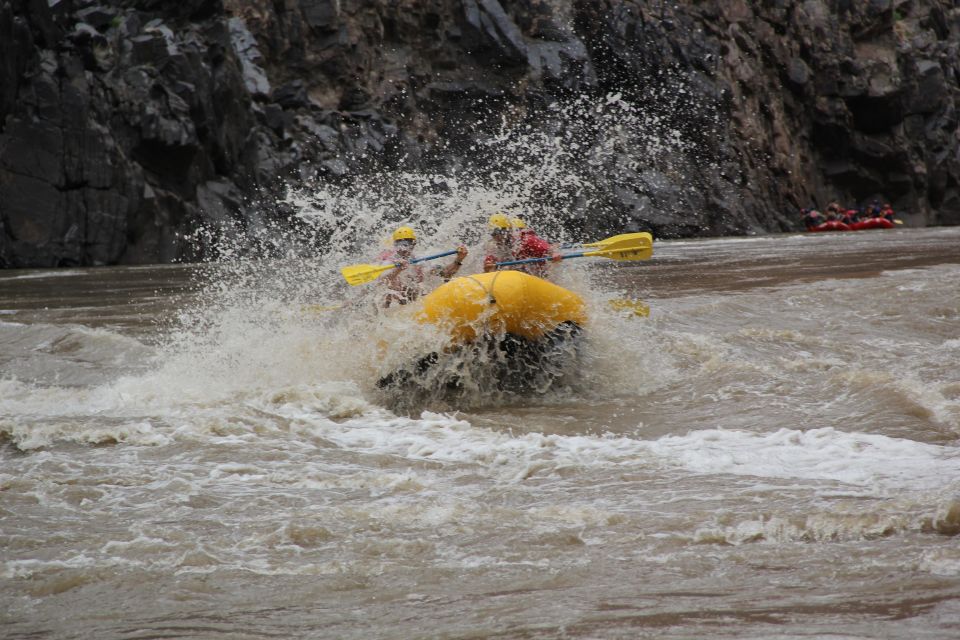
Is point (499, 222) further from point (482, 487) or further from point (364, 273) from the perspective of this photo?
point (482, 487)

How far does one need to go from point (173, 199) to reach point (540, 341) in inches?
718

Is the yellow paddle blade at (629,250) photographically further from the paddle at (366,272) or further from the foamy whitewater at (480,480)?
the paddle at (366,272)

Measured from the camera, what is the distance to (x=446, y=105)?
1281 inches

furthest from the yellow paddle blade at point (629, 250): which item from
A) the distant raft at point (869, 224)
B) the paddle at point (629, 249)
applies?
the distant raft at point (869, 224)

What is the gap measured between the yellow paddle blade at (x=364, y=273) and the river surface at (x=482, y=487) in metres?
0.28

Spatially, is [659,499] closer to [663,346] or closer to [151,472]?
[151,472]

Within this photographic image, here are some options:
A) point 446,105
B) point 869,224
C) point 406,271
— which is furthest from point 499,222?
point 869,224

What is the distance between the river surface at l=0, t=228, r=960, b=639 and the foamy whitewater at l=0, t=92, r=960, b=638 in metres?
0.02

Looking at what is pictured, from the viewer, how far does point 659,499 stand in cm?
456

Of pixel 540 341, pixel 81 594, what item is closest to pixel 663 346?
pixel 540 341

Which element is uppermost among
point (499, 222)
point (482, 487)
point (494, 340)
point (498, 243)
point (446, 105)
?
A: point (446, 105)

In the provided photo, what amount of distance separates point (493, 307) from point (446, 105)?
26.1 m

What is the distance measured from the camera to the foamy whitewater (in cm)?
336

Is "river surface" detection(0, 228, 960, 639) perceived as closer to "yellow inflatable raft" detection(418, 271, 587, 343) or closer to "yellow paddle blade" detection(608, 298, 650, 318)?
"yellow paddle blade" detection(608, 298, 650, 318)
